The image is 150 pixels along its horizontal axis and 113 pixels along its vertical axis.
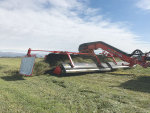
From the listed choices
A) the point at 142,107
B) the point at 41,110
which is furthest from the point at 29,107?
the point at 142,107

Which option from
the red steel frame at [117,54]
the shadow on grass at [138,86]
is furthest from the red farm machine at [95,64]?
the shadow on grass at [138,86]

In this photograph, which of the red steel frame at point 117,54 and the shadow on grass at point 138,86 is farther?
the red steel frame at point 117,54

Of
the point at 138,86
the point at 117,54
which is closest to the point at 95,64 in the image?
the point at 117,54

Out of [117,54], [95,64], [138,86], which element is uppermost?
[117,54]

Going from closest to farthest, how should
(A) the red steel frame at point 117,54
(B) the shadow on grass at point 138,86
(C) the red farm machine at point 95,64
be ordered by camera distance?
(B) the shadow on grass at point 138,86
(C) the red farm machine at point 95,64
(A) the red steel frame at point 117,54

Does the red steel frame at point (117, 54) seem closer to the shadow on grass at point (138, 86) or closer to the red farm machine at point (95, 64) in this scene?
the red farm machine at point (95, 64)

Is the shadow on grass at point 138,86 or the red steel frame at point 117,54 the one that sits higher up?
the red steel frame at point 117,54

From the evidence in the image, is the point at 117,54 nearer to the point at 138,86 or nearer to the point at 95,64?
the point at 95,64

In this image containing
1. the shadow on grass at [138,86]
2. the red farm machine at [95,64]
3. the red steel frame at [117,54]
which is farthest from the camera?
the red steel frame at [117,54]

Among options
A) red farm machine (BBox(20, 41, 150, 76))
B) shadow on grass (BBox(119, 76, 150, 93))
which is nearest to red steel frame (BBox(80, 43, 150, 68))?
red farm machine (BBox(20, 41, 150, 76))

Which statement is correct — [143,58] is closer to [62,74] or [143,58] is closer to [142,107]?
[62,74]

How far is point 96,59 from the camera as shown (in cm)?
1145

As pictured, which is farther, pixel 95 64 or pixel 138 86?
pixel 95 64

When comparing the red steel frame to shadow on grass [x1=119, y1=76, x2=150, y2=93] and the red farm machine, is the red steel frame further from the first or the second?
shadow on grass [x1=119, y1=76, x2=150, y2=93]
